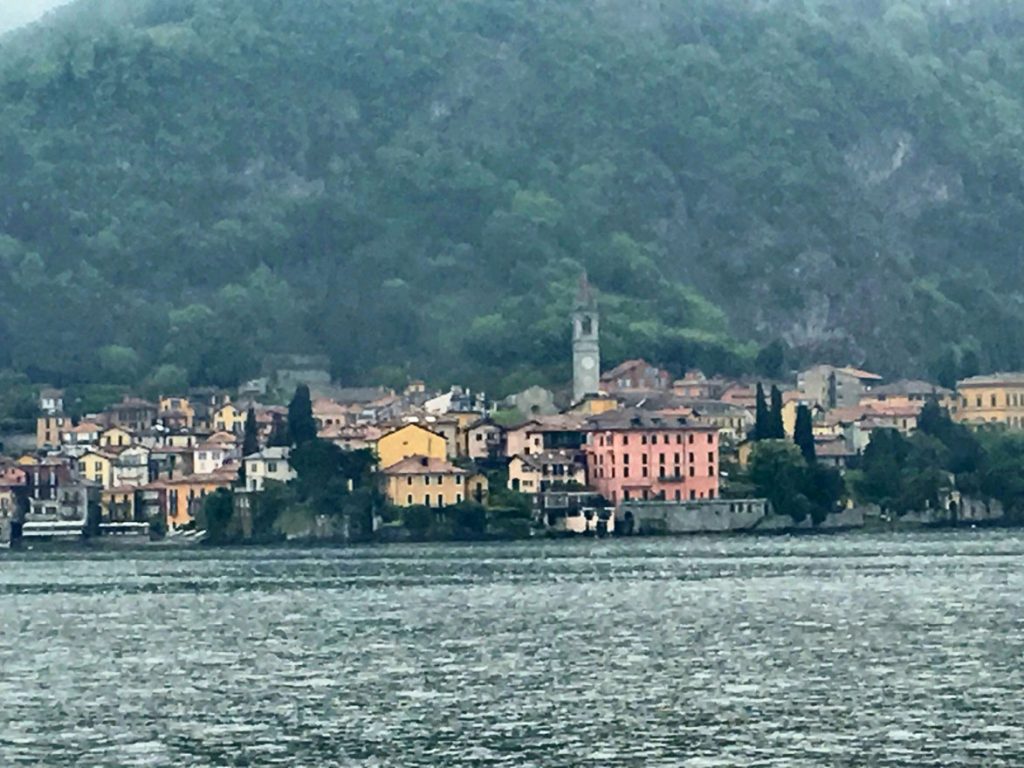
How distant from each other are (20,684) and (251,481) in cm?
7673

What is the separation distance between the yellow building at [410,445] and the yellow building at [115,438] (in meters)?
22.6

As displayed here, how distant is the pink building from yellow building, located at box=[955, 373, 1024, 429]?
34.1 meters

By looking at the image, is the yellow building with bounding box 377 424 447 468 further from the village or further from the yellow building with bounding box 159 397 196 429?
the yellow building with bounding box 159 397 196 429

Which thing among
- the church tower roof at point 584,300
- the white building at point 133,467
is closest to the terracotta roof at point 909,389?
the church tower roof at point 584,300

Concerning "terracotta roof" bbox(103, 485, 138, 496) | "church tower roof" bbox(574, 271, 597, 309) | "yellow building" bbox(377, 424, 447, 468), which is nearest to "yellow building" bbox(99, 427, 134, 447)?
"terracotta roof" bbox(103, 485, 138, 496)

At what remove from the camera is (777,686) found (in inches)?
2094

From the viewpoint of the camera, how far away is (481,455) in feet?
461

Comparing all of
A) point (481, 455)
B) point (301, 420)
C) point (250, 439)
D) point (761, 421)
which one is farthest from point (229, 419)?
point (761, 421)

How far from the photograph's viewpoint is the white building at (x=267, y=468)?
132125 millimetres

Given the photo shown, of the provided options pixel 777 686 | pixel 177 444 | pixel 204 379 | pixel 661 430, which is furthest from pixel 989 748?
pixel 204 379

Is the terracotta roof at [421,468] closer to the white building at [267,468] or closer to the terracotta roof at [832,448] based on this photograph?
the white building at [267,468]

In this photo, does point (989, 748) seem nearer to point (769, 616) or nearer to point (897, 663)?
point (897, 663)

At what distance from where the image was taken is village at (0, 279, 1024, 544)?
12988 centimetres

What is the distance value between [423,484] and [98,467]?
22.9 meters
